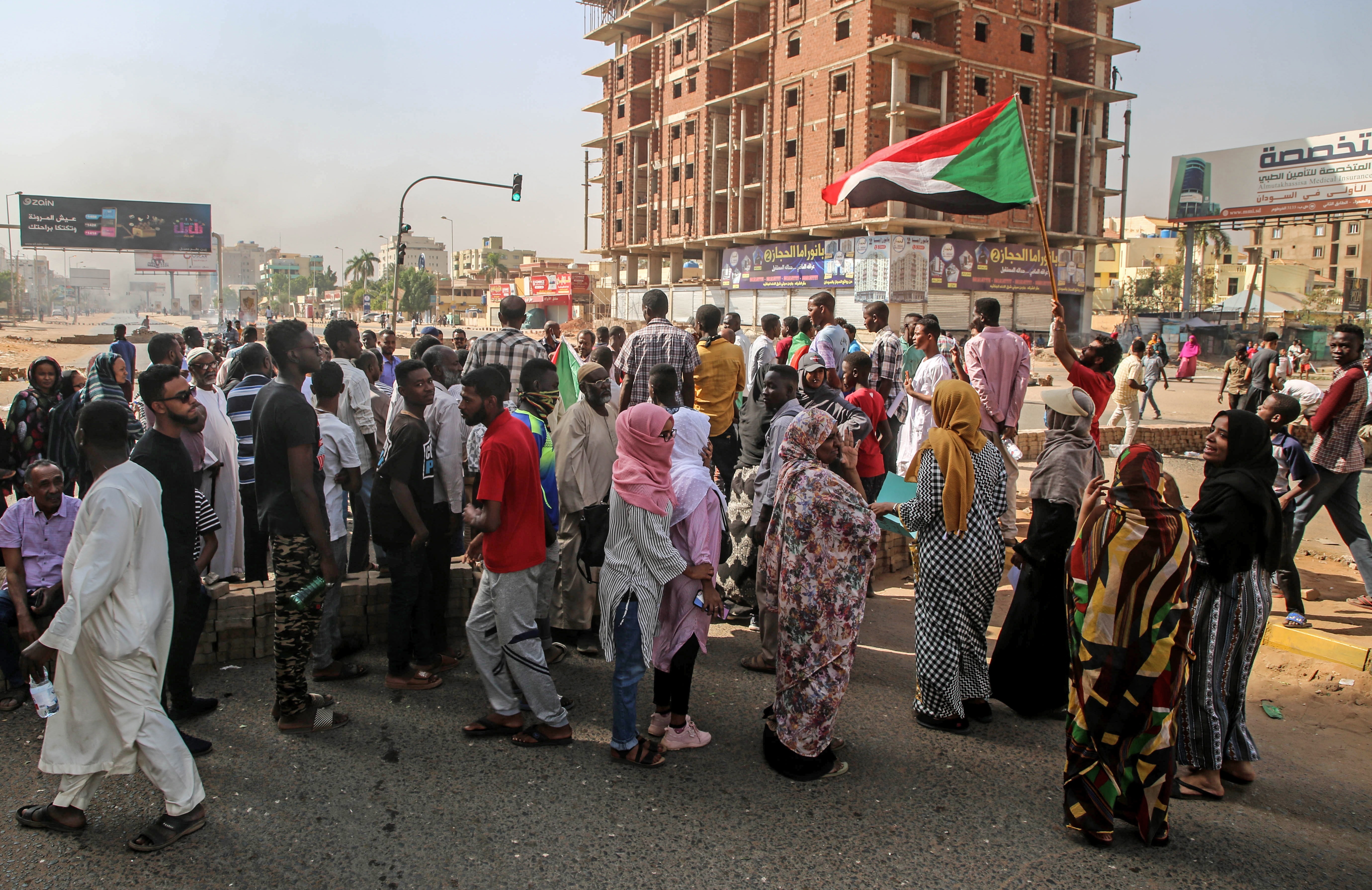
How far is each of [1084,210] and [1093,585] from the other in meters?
45.9

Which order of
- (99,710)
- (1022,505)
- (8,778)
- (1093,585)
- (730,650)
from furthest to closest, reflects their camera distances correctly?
(1022,505) → (730,650) → (8,778) → (1093,585) → (99,710)

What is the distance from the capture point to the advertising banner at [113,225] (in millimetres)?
51844

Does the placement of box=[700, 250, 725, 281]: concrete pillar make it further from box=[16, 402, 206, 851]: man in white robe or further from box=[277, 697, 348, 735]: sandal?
box=[16, 402, 206, 851]: man in white robe

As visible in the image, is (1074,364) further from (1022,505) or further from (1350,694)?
(1022,505)

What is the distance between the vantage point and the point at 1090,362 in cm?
651

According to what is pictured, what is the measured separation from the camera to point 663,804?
11.7 feet

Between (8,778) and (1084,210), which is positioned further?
(1084,210)

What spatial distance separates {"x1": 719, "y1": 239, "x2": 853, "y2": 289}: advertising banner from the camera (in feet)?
133

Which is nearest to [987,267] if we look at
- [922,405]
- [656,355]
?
[922,405]

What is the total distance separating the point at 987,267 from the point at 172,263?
5560 cm

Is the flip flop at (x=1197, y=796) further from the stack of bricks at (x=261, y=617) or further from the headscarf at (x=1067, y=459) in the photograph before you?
the stack of bricks at (x=261, y=617)

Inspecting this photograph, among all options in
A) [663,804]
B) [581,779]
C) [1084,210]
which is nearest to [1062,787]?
[663,804]

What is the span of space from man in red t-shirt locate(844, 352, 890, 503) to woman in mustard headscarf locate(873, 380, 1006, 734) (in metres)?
1.81

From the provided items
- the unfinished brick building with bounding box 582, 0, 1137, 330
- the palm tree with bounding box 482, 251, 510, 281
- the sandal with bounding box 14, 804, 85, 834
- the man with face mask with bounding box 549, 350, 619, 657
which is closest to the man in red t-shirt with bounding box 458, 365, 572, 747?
the man with face mask with bounding box 549, 350, 619, 657
